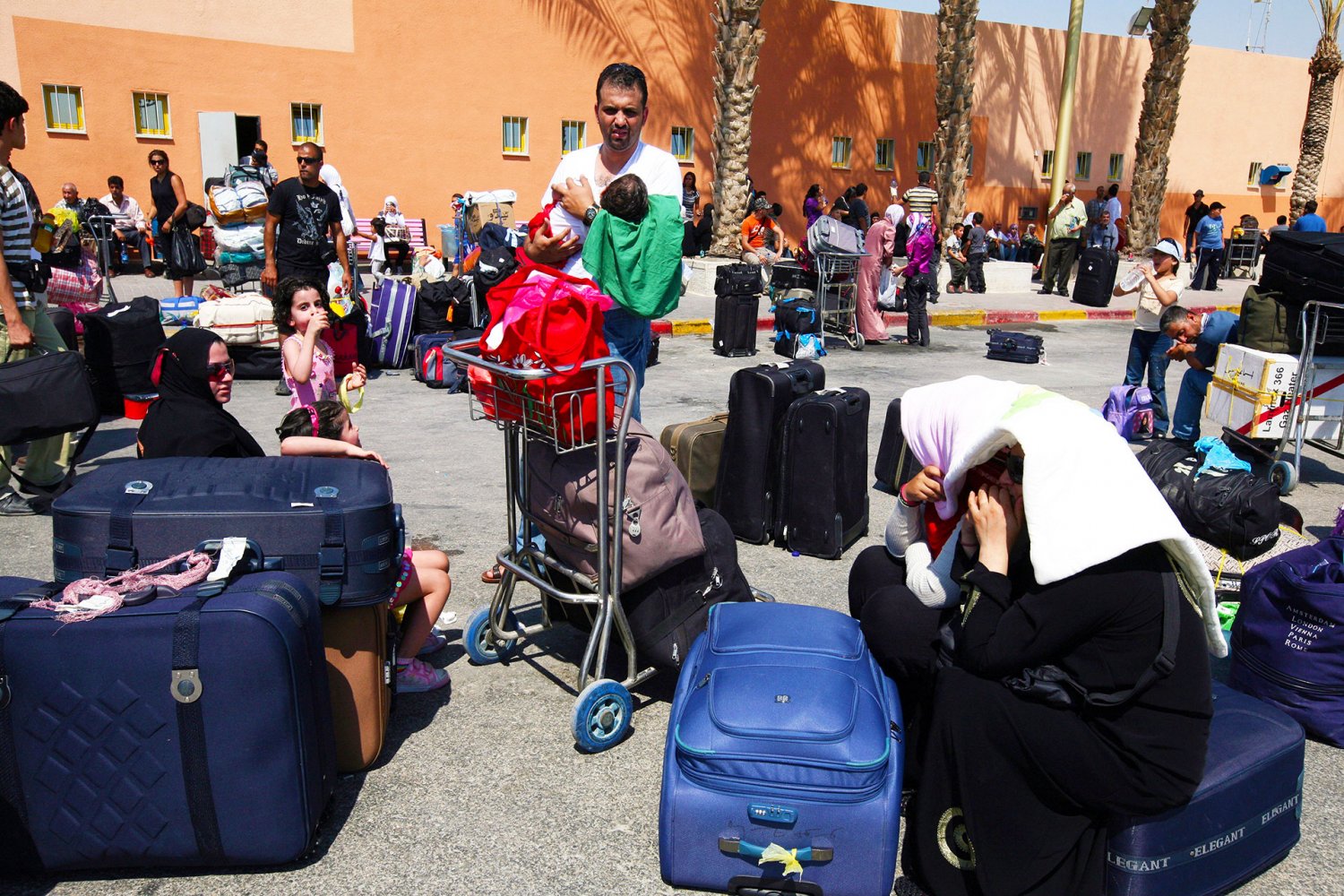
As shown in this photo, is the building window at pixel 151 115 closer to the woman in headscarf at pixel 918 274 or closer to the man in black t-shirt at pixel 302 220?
the man in black t-shirt at pixel 302 220

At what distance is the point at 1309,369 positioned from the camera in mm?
6785

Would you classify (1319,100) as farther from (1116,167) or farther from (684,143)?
(684,143)

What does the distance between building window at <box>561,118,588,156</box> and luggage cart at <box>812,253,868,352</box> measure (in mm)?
11383

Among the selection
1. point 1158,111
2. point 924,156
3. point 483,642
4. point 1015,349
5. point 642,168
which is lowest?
point 483,642

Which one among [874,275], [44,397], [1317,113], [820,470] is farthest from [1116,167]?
[44,397]

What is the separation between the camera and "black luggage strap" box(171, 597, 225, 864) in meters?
2.72

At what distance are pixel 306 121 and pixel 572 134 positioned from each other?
576 cm

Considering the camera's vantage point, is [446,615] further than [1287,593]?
Yes

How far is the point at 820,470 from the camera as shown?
18.2ft

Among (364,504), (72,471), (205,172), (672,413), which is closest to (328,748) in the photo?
(364,504)

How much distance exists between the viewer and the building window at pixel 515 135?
22547 mm

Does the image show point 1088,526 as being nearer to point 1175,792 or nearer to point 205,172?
point 1175,792

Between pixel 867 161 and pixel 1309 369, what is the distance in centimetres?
2193

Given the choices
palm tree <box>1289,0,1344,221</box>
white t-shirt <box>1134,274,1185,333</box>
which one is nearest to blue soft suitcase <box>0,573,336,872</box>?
white t-shirt <box>1134,274,1185,333</box>
